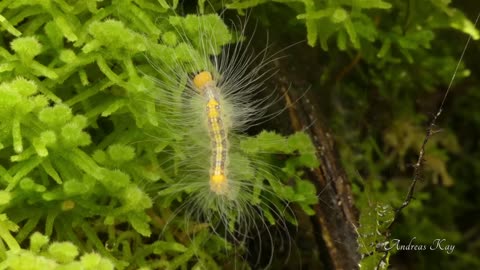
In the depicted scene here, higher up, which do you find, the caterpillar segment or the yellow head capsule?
the yellow head capsule

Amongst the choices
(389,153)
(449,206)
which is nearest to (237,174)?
(389,153)

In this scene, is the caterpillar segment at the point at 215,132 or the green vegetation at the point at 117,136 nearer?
the green vegetation at the point at 117,136

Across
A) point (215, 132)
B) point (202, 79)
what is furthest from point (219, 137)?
point (202, 79)

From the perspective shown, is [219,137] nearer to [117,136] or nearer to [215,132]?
[215,132]

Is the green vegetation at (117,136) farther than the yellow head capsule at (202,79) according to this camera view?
No

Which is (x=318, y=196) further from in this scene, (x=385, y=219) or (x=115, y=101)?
(x=115, y=101)

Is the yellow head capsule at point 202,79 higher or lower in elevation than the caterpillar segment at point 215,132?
higher

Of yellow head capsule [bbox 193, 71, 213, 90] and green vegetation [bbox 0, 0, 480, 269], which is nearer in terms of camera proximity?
green vegetation [bbox 0, 0, 480, 269]

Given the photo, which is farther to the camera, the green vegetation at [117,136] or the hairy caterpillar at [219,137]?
the hairy caterpillar at [219,137]
